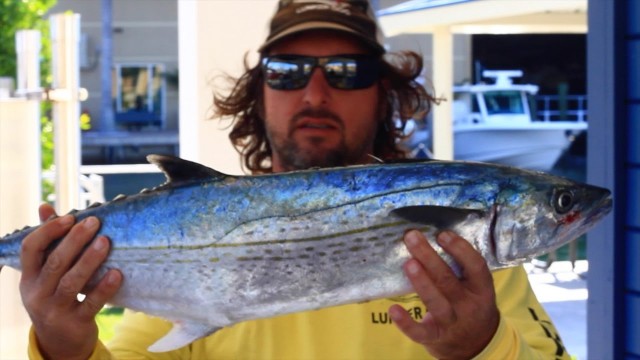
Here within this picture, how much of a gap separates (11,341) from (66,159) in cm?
88

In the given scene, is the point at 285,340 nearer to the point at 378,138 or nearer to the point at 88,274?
the point at 88,274

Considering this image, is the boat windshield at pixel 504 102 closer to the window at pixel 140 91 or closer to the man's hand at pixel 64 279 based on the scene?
the window at pixel 140 91

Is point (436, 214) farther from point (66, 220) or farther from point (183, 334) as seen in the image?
point (66, 220)

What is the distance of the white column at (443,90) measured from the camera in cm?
884

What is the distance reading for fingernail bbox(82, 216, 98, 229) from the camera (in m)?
1.91

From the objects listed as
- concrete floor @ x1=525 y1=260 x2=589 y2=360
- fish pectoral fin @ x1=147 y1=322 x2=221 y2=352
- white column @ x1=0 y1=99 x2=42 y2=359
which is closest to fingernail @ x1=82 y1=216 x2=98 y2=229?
fish pectoral fin @ x1=147 y1=322 x2=221 y2=352

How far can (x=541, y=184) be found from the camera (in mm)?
1829

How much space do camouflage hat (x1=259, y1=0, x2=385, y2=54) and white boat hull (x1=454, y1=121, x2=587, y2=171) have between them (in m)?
23.7

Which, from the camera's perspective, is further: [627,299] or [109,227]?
[627,299]

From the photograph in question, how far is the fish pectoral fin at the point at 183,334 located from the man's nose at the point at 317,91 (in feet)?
2.77

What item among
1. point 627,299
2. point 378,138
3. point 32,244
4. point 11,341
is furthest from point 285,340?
point 11,341

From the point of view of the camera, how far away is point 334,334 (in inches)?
92.6

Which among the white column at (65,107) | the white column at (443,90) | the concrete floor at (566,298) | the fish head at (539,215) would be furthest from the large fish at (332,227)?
the white column at (443,90)

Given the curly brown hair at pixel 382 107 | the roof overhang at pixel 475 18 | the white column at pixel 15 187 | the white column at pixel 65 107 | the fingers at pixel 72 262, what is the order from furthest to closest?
the roof overhang at pixel 475 18, the white column at pixel 65 107, the white column at pixel 15 187, the curly brown hair at pixel 382 107, the fingers at pixel 72 262
